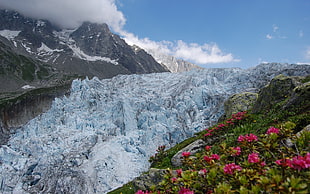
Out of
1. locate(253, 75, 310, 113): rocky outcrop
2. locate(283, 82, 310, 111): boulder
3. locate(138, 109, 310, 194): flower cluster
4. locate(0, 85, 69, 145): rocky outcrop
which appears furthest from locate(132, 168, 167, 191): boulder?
locate(0, 85, 69, 145): rocky outcrop

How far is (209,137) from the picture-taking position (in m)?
8.73

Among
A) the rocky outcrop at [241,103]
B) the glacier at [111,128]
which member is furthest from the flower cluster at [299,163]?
the glacier at [111,128]

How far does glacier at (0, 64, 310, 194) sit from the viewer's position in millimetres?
28859

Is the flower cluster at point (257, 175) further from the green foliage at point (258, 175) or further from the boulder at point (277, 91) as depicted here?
the boulder at point (277, 91)

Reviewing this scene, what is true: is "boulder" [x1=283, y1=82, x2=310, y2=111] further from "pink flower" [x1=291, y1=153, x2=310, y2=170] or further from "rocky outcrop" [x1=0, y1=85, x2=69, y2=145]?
"rocky outcrop" [x1=0, y1=85, x2=69, y2=145]

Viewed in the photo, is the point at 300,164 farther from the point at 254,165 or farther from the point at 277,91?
the point at 277,91

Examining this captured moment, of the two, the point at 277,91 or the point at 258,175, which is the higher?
the point at 277,91

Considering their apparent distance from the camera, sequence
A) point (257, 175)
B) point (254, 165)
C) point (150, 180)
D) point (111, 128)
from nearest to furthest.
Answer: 1. point (257, 175)
2. point (254, 165)
3. point (150, 180)
4. point (111, 128)

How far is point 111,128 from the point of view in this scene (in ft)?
124

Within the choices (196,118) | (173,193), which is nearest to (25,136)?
(196,118)

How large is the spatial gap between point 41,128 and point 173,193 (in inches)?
1819

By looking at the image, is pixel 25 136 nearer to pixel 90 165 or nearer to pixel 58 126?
pixel 58 126

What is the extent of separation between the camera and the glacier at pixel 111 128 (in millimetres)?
28859

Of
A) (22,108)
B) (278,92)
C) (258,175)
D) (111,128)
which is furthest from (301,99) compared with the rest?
(22,108)
